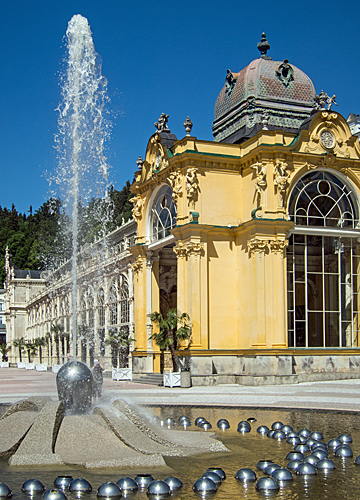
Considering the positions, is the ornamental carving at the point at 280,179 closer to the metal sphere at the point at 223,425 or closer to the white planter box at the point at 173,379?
the white planter box at the point at 173,379

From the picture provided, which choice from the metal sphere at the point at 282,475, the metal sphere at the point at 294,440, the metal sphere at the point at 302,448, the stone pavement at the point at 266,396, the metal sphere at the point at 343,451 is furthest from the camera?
the stone pavement at the point at 266,396

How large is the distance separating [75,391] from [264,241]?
58.0 ft

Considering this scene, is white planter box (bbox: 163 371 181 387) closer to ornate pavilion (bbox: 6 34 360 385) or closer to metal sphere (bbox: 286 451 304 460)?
ornate pavilion (bbox: 6 34 360 385)

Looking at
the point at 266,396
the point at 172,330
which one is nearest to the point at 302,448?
the point at 266,396

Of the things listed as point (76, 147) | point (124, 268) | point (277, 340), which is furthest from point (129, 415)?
point (124, 268)

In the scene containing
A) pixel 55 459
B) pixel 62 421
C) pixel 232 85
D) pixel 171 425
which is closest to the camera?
pixel 55 459

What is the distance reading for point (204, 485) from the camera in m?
8.09

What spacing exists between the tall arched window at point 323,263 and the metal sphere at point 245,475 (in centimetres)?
2141

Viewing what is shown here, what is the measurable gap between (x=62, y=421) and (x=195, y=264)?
1891cm

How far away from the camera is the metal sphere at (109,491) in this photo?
25.6 feet

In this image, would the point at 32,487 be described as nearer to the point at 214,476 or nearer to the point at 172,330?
the point at 214,476

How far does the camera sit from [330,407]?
17.3 m

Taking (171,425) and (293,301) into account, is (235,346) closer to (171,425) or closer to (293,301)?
(293,301)

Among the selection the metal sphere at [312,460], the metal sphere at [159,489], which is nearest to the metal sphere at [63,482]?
the metal sphere at [159,489]
